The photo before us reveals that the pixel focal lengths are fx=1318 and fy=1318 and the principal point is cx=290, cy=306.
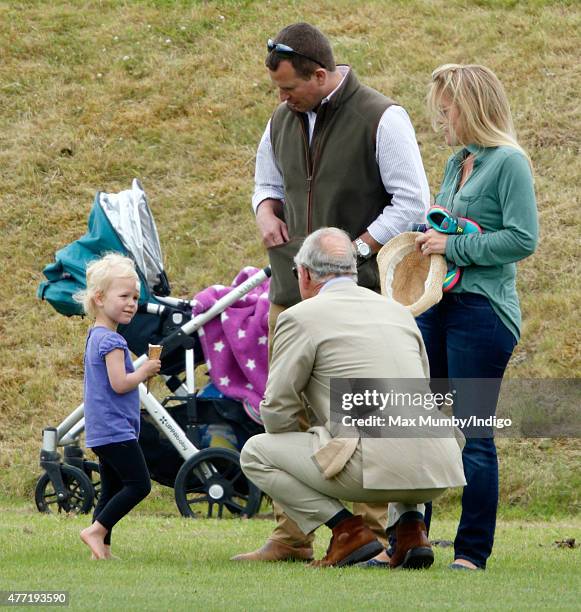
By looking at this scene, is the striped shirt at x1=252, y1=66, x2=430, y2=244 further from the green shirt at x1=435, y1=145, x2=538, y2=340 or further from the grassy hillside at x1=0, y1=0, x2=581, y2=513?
the grassy hillside at x1=0, y1=0, x2=581, y2=513

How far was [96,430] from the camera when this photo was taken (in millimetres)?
5688

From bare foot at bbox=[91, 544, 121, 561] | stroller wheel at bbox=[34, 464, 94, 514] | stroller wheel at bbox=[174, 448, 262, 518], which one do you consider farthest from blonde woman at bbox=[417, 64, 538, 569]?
stroller wheel at bbox=[34, 464, 94, 514]

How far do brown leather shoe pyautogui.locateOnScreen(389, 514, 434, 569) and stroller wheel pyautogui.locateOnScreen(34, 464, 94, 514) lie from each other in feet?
11.0

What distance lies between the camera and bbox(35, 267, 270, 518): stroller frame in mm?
8078

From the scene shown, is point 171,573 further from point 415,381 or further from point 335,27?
point 335,27

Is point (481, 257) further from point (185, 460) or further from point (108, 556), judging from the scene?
point (185, 460)

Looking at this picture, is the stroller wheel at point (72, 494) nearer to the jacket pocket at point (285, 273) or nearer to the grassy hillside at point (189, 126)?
the grassy hillside at point (189, 126)

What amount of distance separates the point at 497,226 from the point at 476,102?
0.52 m

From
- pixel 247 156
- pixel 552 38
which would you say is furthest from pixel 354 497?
pixel 552 38

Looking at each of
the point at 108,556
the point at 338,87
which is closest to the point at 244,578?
the point at 108,556

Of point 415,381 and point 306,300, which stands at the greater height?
point 306,300

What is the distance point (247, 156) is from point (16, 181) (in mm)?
2457

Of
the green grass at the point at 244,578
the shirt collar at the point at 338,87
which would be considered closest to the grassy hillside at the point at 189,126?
the green grass at the point at 244,578

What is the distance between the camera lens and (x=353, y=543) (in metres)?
5.29
